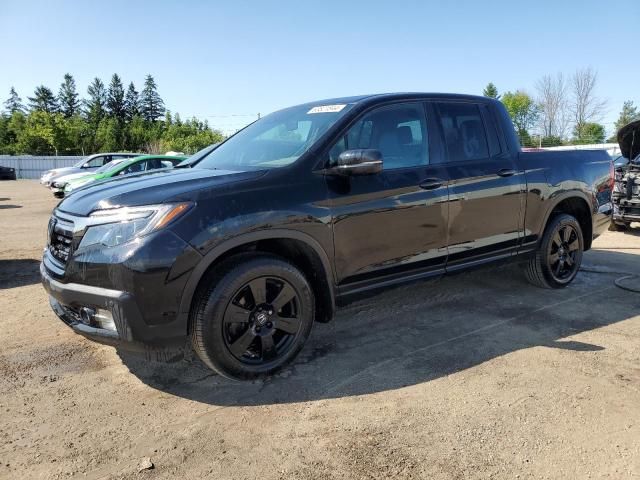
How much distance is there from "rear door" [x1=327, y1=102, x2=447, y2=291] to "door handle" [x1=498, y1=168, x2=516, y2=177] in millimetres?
772

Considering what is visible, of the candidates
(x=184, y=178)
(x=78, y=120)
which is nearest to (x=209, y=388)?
(x=184, y=178)

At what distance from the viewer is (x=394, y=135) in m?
3.98

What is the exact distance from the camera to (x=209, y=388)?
129 inches

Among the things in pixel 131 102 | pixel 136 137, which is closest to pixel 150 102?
pixel 131 102

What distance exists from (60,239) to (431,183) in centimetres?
269

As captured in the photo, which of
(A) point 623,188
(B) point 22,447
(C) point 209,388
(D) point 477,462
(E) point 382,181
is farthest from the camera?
(A) point 623,188

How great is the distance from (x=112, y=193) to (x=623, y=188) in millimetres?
9098

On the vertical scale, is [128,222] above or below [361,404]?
above

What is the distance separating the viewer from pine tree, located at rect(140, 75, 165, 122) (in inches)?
4190

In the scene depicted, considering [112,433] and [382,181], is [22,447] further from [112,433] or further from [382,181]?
[382,181]

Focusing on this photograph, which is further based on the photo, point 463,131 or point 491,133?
point 491,133

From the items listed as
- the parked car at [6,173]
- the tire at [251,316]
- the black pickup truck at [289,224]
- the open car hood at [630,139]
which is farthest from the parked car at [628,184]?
the parked car at [6,173]

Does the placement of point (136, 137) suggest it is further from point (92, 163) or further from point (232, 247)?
point (232, 247)

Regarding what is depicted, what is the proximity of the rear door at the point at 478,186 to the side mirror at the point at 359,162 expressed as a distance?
99cm
